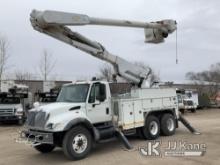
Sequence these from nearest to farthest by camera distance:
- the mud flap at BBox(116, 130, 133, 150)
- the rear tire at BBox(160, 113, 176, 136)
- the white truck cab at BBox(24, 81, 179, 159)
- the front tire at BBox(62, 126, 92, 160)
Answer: the front tire at BBox(62, 126, 92, 160), the white truck cab at BBox(24, 81, 179, 159), the mud flap at BBox(116, 130, 133, 150), the rear tire at BBox(160, 113, 176, 136)

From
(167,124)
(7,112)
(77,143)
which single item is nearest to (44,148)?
(77,143)

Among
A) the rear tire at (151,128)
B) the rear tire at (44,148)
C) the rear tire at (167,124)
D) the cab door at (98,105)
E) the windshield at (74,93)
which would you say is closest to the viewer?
the cab door at (98,105)

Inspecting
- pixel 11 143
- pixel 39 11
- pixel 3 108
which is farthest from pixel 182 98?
pixel 39 11

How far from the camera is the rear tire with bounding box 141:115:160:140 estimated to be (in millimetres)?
14703

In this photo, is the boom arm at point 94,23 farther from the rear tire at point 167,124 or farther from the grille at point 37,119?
the grille at point 37,119

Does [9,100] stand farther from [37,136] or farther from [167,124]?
[37,136]

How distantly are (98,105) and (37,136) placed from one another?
2410 mm

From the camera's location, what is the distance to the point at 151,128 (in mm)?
15078

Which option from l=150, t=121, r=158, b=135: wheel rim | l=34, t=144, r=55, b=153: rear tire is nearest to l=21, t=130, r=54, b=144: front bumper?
l=34, t=144, r=55, b=153: rear tire

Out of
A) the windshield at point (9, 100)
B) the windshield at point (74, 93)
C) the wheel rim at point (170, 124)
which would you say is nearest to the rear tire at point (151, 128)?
the wheel rim at point (170, 124)

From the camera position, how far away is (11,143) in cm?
1587

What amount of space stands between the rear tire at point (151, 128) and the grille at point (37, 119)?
4.55 metres

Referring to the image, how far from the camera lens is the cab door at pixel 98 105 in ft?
41.6

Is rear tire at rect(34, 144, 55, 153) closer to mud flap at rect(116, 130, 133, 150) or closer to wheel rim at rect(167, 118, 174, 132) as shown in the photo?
mud flap at rect(116, 130, 133, 150)
